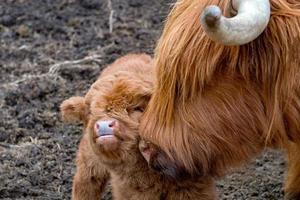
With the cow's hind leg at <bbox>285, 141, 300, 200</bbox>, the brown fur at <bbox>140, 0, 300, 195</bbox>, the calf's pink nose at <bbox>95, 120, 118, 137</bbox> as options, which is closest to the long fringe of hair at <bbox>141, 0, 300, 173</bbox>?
the brown fur at <bbox>140, 0, 300, 195</bbox>

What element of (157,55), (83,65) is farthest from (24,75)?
(157,55)

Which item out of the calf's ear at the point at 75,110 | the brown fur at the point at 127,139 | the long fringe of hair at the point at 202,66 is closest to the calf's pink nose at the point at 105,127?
the brown fur at the point at 127,139

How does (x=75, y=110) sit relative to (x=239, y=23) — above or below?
below

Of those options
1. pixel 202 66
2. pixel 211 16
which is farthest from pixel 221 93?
pixel 211 16

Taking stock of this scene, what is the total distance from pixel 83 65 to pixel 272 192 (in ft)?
6.17

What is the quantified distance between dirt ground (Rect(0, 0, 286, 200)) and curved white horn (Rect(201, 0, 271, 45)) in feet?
5.02

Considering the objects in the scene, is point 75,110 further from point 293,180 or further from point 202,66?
point 293,180

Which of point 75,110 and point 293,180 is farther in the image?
point 293,180

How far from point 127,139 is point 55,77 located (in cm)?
233

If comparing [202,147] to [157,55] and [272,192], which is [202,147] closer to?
[157,55]

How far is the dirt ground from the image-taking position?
5.11 meters

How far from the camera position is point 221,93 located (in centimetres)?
394

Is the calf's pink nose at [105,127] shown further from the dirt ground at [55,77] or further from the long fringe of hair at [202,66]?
the dirt ground at [55,77]

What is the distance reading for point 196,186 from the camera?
414cm
